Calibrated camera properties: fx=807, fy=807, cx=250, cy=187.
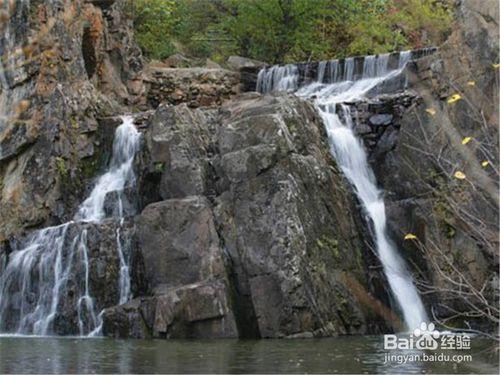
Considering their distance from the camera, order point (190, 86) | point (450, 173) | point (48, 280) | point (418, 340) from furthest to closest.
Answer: point (190, 86)
point (450, 173)
point (48, 280)
point (418, 340)

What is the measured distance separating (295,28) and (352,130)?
1220 centimetres

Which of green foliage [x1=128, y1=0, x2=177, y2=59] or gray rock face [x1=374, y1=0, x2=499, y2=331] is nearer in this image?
gray rock face [x1=374, y1=0, x2=499, y2=331]

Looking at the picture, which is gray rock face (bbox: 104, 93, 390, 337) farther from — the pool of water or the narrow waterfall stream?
the pool of water

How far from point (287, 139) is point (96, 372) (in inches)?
362

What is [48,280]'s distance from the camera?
62.6 ft

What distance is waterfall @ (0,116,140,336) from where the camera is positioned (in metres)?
18.6

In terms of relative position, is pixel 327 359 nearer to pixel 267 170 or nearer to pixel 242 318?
pixel 242 318

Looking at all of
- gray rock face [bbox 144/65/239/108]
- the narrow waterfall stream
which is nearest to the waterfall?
the narrow waterfall stream

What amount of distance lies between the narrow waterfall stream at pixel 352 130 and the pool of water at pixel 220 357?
2554 mm

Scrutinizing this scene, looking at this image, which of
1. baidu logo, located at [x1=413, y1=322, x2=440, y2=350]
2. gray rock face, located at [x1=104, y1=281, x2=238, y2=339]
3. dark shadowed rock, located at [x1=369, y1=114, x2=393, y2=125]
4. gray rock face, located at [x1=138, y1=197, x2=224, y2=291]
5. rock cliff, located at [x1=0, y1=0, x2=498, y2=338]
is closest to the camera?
baidu logo, located at [x1=413, y1=322, x2=440, y2=350]

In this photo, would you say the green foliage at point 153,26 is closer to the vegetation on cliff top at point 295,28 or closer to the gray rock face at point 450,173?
the vegetation on cliff top at point 295,28

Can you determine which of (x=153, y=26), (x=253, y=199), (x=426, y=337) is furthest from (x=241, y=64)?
(x=426, y=337)

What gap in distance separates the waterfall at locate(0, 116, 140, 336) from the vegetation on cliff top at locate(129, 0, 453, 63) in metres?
13.7

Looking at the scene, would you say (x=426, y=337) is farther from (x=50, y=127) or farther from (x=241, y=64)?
(x=241, y=64)
